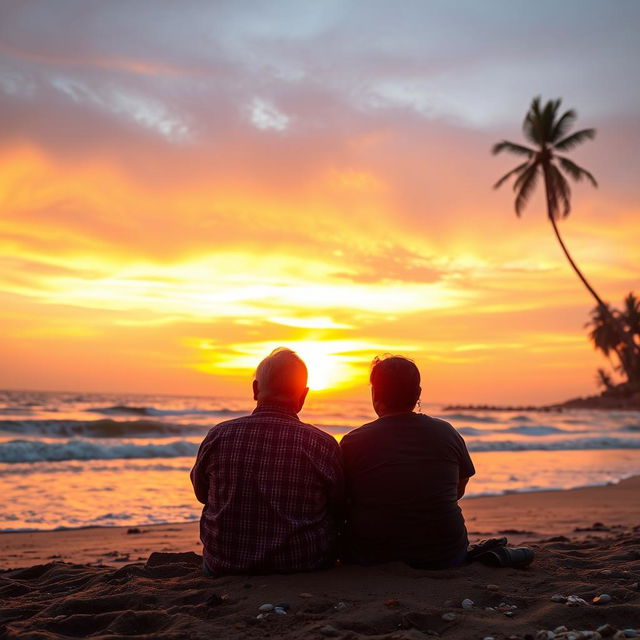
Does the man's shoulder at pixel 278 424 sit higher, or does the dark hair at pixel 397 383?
the dark hair at pixel 397 383

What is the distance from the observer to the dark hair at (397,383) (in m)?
3.67

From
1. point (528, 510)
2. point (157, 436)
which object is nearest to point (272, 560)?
point (528, 510)

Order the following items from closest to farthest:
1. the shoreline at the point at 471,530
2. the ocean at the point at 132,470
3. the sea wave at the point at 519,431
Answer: the shoreline at the point at 471,530, the ocean at the point at 132,470, the sea wave at the point at 519,431

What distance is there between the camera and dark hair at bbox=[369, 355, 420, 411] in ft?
12.0

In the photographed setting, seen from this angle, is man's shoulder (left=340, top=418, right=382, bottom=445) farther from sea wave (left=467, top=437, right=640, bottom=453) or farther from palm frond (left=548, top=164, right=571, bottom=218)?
palm frond (left=548, top=164, right=571, bottom=218)

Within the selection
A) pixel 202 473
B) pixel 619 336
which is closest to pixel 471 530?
pixel 202 473

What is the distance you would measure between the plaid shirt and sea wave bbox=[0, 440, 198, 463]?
10139 millimetres

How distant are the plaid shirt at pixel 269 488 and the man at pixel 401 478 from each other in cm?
17

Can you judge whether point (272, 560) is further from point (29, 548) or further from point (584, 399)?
point (584, 399)

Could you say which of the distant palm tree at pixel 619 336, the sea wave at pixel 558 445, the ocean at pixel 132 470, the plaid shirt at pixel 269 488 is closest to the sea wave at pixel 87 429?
the ocean at pixel 132 470

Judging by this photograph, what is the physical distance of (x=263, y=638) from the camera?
2748 mm

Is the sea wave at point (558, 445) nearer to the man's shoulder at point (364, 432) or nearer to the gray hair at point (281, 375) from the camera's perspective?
the man's shoulder at point (364, 432)

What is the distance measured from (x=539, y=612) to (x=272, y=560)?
1.35 metres

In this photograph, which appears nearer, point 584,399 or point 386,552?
point 386,552
